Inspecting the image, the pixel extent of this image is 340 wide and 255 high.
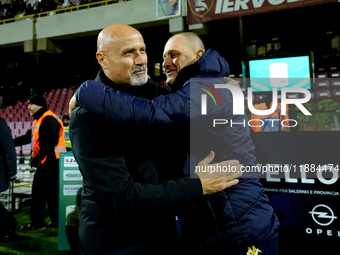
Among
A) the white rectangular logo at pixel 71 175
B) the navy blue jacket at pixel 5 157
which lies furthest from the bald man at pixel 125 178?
the navy blue jacket at pixel 5 157

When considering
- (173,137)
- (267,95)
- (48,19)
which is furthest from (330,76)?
(48,19)

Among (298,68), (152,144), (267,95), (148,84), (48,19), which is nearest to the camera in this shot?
(152,144)

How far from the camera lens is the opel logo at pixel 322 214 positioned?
6.39 feet

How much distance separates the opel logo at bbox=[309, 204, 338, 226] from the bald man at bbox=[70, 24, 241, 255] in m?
1.21

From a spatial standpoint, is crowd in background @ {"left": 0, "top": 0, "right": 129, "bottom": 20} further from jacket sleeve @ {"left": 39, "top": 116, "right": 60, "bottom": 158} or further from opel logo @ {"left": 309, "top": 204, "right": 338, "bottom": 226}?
opel logo @ {"left": 309, "top": 204, "right": 338, "bottom": 226}

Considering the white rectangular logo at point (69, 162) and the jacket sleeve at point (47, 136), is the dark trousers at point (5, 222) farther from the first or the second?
the white rectangular logo at point (69, 162)

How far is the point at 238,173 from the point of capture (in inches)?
46.2

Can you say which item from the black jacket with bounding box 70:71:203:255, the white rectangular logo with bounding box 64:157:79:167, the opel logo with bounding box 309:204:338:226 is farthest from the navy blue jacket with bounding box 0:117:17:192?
the opel logo with bounding box 309:204:338:226

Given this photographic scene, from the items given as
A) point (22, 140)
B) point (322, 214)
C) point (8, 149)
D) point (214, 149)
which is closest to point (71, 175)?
point (8, 149)

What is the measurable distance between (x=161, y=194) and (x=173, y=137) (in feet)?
0.95

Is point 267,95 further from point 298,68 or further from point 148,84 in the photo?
point 148,84

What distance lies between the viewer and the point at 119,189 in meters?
0.95

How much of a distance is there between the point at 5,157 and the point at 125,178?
8.79 feet

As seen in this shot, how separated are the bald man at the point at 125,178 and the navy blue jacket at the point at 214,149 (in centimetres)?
9
